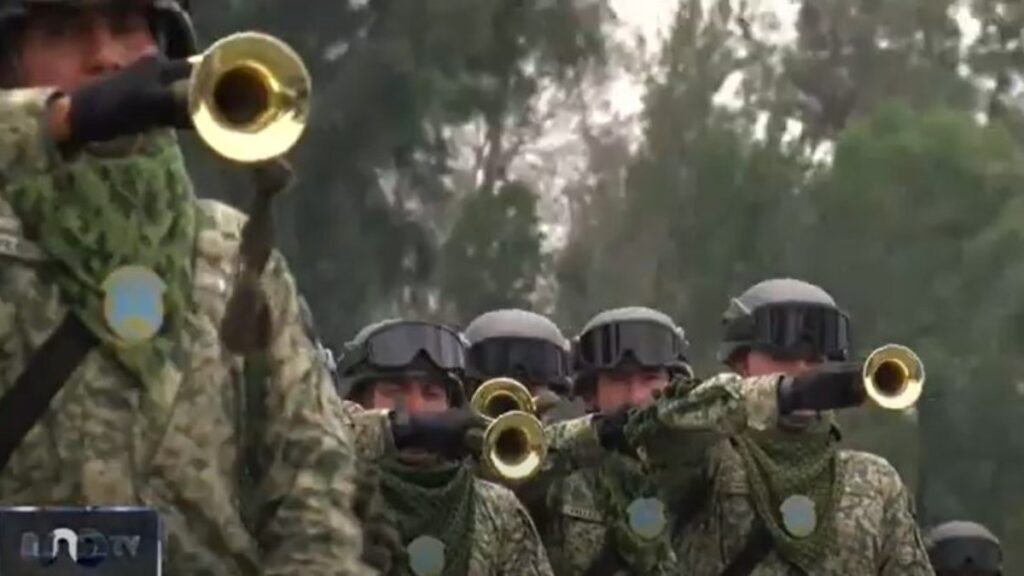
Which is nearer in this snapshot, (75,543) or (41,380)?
(75,543)

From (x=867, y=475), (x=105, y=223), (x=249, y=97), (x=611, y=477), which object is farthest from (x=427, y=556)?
(x=249, y=97)

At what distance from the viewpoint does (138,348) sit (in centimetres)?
484

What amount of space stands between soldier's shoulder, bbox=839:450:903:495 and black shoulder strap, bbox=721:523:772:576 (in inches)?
15.8

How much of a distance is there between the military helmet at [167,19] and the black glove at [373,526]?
0.86 m

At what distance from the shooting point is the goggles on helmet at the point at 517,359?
11469 millimetres

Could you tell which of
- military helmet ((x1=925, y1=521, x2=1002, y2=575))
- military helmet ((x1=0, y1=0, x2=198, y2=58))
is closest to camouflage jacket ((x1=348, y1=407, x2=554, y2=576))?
military helmet ((x1=0, y1=0, x2=198, y2=58))

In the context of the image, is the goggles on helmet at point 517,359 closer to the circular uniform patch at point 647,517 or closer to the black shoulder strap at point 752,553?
the circular uniform patch at point 647,517

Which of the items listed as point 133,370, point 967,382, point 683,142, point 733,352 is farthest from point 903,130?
point 133,370

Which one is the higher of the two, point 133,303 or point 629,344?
point 629,344

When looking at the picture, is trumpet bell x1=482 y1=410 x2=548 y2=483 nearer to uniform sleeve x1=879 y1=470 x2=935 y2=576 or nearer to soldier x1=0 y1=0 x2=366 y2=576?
uniform sleeve x1=879 y1=470 x2=935 y2=576

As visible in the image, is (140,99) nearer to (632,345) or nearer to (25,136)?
(25,136)

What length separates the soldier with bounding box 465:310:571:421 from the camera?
1146cm

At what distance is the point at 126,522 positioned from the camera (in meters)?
4.46

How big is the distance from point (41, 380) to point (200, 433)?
305 millimetres
